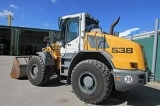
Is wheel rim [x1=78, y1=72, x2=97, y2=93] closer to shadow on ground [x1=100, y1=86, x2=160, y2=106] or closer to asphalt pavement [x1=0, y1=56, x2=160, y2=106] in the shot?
asphalt pavement [x1=0, y1=56, x2=160, y2=106]

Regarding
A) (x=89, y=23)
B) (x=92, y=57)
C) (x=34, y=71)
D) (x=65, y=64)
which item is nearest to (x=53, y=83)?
(x=34, y=71)

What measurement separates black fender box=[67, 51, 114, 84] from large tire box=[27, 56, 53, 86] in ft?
4.71

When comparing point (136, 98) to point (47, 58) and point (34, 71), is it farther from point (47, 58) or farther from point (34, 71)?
point (34, 71)

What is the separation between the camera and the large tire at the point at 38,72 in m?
7.88

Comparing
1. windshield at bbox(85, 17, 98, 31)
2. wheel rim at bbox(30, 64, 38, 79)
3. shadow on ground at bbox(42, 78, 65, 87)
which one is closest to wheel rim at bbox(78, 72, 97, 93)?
windshield at bbox(85, 17, 98, 31)

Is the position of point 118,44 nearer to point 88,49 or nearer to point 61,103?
point 88,49

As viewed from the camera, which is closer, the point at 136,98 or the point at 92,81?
the point at 92,81

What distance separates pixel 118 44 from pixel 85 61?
108 cm

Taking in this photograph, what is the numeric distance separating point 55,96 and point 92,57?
171cm

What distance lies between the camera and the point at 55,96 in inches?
262

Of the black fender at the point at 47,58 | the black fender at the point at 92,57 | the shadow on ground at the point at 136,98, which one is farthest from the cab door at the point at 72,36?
the shadow on ground at the point at 136,98

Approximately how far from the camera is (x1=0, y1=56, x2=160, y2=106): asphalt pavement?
5.98m

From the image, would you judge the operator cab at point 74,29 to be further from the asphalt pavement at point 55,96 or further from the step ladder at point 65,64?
the asphalt pavement at point 55,96

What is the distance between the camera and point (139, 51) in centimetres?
574
